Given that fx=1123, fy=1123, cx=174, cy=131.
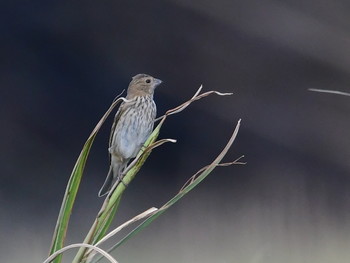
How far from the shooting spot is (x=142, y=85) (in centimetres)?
283

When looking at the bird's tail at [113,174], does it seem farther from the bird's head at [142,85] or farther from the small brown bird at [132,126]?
the bird's head at [142,85]

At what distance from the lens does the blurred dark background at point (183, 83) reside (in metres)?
4.67

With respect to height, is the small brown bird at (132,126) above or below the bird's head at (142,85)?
below

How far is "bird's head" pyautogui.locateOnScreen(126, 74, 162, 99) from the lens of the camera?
282cm

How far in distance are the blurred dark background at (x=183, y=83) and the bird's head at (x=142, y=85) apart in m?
1.69

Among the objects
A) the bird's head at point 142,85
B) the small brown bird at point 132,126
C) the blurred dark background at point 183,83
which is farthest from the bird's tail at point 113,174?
the blurred dark background at point 183,83

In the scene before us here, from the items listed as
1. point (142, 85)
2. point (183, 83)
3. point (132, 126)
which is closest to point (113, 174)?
point (132, 126)

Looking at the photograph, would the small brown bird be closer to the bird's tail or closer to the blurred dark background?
the bird's tail

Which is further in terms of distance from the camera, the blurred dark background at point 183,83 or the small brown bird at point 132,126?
the blurred dark background at point 183,83

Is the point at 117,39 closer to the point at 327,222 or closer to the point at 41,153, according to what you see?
the point at 41,153

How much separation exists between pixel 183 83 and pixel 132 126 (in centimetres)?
226

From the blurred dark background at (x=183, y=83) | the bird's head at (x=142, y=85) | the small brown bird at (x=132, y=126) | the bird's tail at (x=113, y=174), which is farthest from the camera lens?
the blurred dark background at (x=183, y=83)

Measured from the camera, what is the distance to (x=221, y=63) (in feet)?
16.4

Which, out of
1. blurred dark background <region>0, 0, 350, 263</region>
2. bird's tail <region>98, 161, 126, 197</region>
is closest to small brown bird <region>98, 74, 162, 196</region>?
bird's tail <region>98, 161, 126, 197</region>
